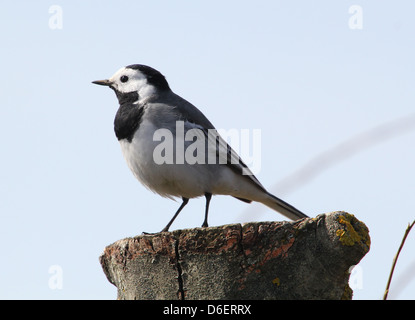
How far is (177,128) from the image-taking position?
6.79m

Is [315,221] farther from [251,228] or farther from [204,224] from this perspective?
[204,224]

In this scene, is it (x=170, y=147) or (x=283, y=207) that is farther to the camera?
(x=283, y=207)

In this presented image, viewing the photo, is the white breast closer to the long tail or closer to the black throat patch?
the black throat patch

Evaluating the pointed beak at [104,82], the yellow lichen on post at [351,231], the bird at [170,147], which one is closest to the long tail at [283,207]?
the bird at [170,147]

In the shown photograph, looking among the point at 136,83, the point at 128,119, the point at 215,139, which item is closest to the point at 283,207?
the point at 215,139

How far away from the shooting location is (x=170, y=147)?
6.68 meters

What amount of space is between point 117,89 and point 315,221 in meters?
4.17

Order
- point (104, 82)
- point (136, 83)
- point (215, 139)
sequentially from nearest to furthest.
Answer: point (215, 139)
point (136, 83)
point (104, 82)

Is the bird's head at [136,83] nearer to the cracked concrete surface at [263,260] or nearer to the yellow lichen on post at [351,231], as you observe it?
the cracked concrete surface at [263,260]

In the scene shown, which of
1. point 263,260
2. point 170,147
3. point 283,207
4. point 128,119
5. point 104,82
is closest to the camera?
point 263,260

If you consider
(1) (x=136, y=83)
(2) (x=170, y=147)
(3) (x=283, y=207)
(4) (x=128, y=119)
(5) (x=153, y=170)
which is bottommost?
(3) (x=283, y=207)

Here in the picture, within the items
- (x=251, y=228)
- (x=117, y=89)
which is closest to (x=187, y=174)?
(x=117, y=89)

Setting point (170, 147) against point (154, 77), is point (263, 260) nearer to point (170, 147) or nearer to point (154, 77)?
point (170, 147)

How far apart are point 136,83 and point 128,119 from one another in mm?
817
